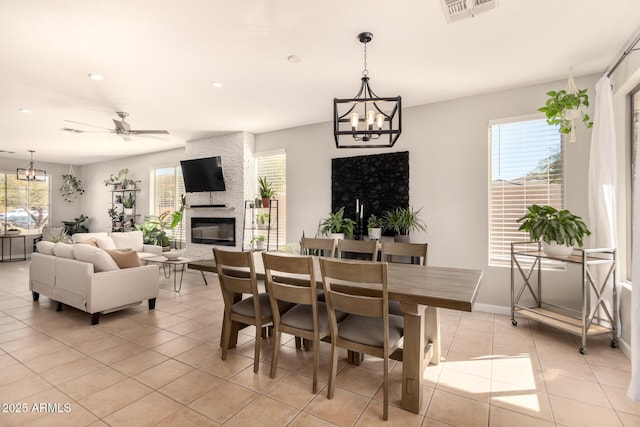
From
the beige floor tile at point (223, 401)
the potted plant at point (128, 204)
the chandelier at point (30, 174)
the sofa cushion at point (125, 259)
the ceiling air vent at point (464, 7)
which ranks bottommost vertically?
the beige floor tile at point (223, 401)

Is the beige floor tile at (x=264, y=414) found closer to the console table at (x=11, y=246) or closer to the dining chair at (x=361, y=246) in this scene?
the dining chair at (x=361, y=246)

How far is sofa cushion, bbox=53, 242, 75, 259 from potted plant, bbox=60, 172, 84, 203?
21.6 feet

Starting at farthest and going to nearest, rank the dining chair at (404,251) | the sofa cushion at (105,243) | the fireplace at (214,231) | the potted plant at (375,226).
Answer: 1. the fireplace at (214,231)
2. the sofa cushion at (105,243)
3. the potted plant at (375,226)
4. the dining chair at (404,251)

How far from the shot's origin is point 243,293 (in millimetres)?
2580

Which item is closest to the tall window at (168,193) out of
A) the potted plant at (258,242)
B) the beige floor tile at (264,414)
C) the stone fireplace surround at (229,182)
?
the stone fireplace surround at (229,182)

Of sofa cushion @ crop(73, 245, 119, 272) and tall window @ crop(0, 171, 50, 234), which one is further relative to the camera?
tall window @ crop(0, 171, 50, 234)

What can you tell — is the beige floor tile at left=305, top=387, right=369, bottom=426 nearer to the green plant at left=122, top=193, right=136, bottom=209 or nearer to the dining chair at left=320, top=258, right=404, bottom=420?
the dining chair at left=320, top=258, right=404, bottom=420

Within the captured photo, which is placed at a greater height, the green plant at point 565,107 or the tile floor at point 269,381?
the green plant at point 565,107

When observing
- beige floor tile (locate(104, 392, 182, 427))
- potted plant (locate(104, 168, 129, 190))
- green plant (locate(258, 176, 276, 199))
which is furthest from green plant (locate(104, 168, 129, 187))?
beige floor tile (locate(104, 392, 182, 427))

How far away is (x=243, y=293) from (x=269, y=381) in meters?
0.69

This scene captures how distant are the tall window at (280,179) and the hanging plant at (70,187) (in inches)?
282

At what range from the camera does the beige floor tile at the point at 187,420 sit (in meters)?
1.87

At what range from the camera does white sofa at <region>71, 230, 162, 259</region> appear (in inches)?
221

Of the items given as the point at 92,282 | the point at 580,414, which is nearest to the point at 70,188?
the point at 92,282
